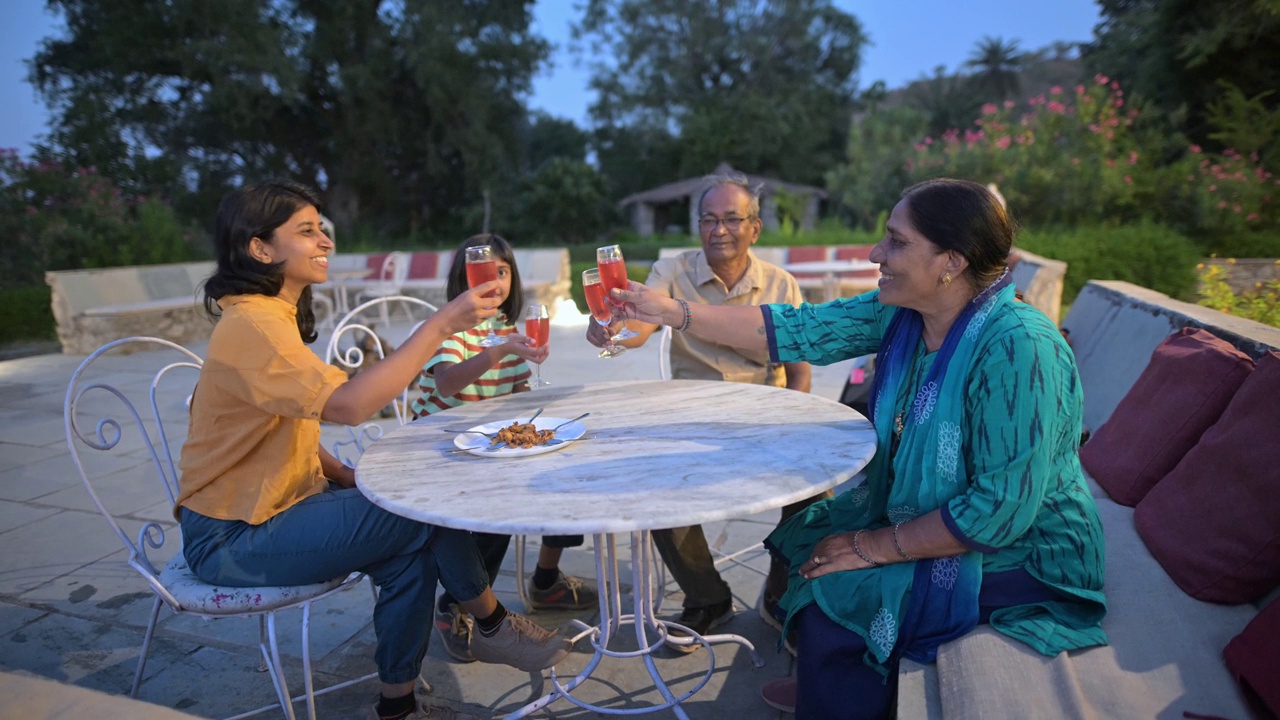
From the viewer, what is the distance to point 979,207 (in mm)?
1691

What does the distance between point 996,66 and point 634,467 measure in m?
42.9

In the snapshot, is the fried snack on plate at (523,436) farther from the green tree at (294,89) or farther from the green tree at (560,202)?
the green tree at (560,202)

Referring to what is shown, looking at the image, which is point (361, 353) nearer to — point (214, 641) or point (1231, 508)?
point (214, 641)

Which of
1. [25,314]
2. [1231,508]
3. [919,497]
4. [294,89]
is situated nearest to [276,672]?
[919,497]

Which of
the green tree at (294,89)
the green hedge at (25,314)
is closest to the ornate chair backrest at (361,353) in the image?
the green hedge at (25,314)

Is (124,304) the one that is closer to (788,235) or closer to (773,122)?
(788,235)

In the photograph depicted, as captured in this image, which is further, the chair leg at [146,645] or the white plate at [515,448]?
the chair leg at [146,645]

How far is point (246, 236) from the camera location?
1.92m

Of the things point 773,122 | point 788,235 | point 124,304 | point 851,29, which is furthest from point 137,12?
point 851,29

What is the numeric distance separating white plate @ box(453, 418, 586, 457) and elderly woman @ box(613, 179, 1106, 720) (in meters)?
0.66

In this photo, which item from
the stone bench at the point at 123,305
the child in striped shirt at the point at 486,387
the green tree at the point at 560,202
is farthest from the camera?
the green tree at the point at 560,202

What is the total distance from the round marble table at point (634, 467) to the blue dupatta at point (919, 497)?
0.11m

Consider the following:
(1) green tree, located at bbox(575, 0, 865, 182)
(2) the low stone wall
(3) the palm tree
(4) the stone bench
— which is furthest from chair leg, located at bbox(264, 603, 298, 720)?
(3) the palm tree

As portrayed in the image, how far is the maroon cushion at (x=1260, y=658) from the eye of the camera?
1.29 meters
